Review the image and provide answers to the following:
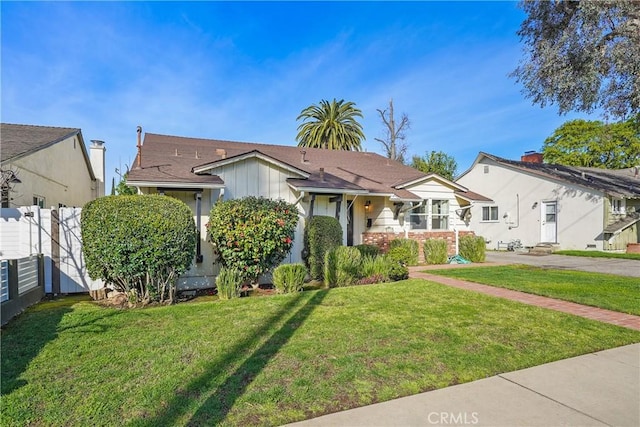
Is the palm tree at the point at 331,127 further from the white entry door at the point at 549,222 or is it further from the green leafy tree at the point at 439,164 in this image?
the white entry door at the point at 549,222

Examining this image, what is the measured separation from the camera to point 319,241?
30.4 feet

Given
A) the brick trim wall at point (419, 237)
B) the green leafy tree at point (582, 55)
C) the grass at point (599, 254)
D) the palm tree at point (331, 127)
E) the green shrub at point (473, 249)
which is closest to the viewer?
the green leafy tree at point (582, 55)

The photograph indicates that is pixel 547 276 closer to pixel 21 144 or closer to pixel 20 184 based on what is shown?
pixel 20 184

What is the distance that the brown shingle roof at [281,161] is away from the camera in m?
9.08

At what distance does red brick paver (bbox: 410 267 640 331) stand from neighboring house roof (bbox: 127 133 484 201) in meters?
4.00

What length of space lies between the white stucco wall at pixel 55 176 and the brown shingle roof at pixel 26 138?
19 cm

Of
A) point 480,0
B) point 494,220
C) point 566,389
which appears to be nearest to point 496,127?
point 494,220

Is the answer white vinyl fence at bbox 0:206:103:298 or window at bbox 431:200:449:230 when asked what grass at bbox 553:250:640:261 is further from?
white vinyl fence at bbox 0:206:103:298

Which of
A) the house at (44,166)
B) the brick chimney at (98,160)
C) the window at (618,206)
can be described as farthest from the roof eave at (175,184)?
the window at (618,206)

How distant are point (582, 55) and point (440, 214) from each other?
25.0ft

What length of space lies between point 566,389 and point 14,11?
12581mm

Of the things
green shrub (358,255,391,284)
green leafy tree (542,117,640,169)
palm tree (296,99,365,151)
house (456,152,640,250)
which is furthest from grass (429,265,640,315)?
green leafy tree (542,117,640,169)

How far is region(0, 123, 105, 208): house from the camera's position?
9.05 m

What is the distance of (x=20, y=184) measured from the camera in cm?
935
